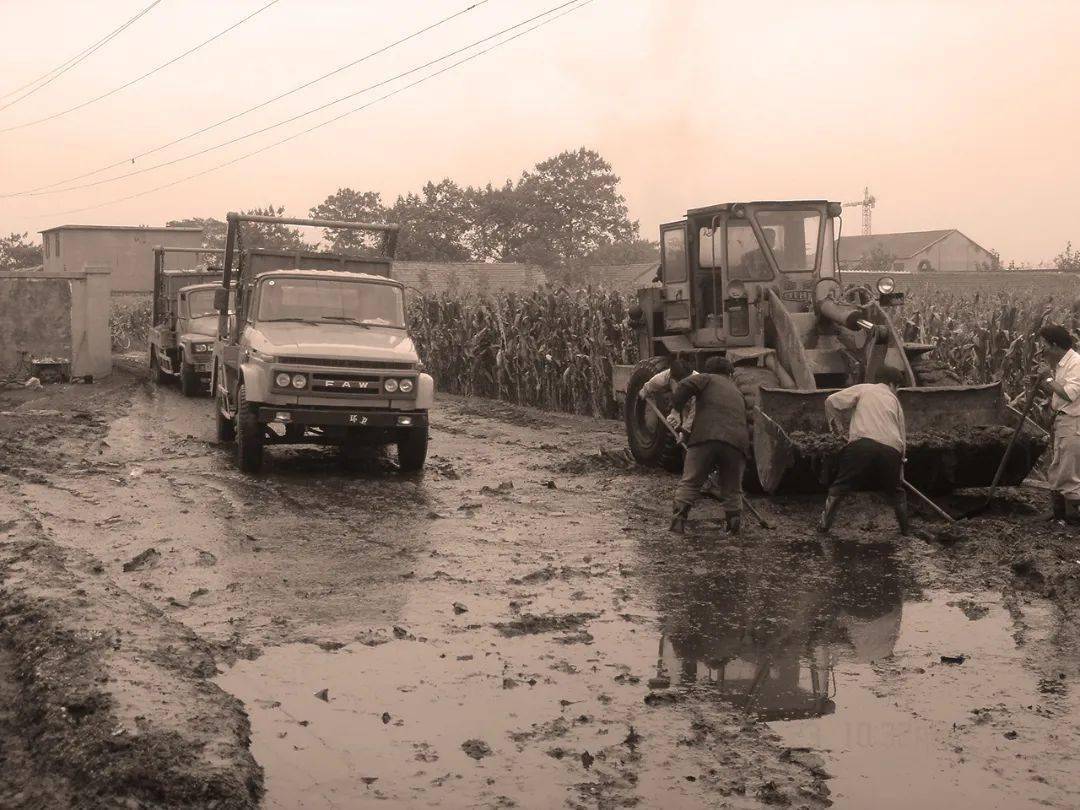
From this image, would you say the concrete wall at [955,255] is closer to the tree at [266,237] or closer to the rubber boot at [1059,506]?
the tree at [266,237]

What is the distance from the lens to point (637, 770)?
5230 millimetres

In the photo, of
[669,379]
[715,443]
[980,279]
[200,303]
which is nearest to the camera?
[715,443]

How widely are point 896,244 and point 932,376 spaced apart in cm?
9185

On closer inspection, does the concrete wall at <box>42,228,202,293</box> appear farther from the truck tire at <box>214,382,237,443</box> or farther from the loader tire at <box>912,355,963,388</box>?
the loader tire at <box>912,355,963,388</box>

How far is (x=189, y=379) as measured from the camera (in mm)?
24766

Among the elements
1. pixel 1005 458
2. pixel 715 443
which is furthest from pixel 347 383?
pixel 1005 458

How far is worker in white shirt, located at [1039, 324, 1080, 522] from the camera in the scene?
10.6 metres

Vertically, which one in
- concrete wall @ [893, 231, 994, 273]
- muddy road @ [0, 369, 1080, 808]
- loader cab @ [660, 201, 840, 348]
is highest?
concrete wall @ [893, 231, 994, 273]

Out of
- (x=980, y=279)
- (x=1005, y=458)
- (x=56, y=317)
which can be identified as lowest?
(x=1005, y=458)

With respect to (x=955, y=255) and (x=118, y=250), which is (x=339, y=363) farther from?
(x=955, y=255)

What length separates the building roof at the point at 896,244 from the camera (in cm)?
9612

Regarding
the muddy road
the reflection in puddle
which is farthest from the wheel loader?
the reflection in puddle

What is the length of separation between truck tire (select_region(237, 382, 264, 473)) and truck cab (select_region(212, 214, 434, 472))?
11 mm

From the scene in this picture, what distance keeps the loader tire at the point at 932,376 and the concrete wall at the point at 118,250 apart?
164 ft
